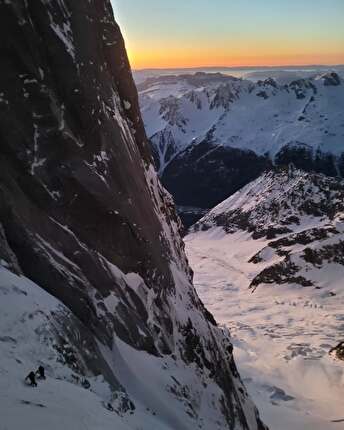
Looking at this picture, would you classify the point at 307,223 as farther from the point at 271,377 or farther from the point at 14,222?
the point at 14,222

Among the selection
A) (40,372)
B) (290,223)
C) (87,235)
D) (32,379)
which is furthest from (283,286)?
(32,379)

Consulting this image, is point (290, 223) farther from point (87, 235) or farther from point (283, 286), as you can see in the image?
point (87, 235)

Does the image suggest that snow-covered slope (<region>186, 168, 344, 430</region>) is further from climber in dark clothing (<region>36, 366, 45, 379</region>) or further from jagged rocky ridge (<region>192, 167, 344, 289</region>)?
climber in dark clothing (<region>36, 366, 45, 379</region>)

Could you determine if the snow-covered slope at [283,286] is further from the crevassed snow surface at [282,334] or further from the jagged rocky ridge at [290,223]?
the jagged rocky ridge at [290,223]

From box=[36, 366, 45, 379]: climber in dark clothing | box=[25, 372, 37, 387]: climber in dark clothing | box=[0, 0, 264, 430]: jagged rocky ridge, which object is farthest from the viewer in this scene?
box=[0, 0, 264, 430]: jagged rocky ridge

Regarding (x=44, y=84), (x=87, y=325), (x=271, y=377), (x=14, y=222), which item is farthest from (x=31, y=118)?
(x=271, y=377)

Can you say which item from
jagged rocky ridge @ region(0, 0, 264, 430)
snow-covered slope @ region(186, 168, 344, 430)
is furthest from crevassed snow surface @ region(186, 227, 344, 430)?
jagged rocky ridge @ region(0, 0, 264, 430)

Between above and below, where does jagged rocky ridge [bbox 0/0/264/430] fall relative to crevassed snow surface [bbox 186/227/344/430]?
above
